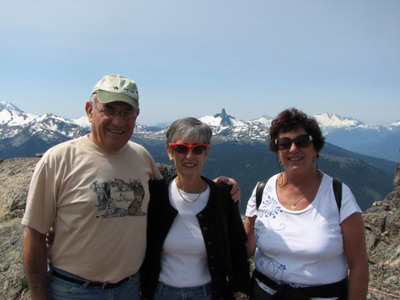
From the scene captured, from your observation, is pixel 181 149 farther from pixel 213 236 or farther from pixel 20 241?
pixel 20 241

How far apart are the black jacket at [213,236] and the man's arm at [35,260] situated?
5.47 ft

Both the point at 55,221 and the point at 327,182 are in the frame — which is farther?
the point at 327,182

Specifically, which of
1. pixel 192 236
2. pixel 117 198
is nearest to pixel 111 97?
pixel 117 198

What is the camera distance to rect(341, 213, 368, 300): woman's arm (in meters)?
5.18

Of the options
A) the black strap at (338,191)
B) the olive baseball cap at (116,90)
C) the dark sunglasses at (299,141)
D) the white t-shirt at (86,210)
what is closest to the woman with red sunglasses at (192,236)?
the white t-shirt at (86,210)

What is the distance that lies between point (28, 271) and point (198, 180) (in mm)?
3112

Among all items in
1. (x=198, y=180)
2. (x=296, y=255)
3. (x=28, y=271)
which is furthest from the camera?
(x=198, y=180)

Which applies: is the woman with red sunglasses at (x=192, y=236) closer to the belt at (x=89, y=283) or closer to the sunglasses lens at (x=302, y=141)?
the belt at (x=89, y=283)

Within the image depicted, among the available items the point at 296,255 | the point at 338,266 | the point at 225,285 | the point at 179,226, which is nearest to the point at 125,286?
the point at 179,226

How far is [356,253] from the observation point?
17.1ft

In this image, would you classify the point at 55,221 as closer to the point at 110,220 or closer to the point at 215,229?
the point at 110,220

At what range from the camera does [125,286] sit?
5504mm

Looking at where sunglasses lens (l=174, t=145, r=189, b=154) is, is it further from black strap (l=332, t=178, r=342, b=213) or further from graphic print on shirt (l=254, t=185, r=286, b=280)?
black strap (l=332, t=178, r=342, b=213)

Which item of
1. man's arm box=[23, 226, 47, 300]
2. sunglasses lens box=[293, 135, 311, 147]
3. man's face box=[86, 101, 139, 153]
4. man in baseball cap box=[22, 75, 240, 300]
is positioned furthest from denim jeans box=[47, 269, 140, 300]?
sunglasses lens box=[293, 135, 311, 147]
